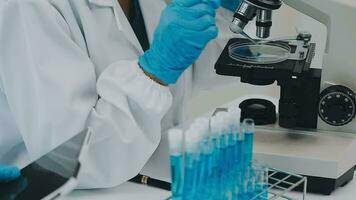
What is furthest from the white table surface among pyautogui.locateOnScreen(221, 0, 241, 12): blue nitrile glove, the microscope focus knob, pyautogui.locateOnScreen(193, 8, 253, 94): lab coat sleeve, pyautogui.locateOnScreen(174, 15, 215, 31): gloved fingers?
pyautogui.locateOnScreen(221, 0, 241, 12): blue nitrile glove

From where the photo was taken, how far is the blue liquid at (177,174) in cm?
94

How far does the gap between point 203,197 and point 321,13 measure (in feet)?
2.11

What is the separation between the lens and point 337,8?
4.47 feet

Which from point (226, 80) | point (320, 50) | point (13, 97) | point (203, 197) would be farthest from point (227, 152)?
point (320, 50)

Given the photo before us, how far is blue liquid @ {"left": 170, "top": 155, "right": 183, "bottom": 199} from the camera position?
94 centimetres

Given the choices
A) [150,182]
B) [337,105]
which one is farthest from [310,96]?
[150,182]

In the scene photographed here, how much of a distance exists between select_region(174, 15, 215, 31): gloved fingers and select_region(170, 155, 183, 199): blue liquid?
48 centimetres

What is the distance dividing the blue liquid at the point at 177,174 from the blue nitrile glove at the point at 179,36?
47cm

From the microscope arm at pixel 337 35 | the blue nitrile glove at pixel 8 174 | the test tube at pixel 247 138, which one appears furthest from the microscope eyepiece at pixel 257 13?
the blue nitrile glove at pixel 8 174

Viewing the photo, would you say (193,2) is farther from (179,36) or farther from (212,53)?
(212,53)

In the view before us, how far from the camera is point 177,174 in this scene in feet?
3.15

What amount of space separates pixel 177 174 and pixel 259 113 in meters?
0.59

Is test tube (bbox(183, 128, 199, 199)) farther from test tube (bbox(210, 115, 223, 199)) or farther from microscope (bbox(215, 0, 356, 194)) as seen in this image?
microscope (bbox(215, 0, 356, 194))

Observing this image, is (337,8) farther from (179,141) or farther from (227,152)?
(179,141)
